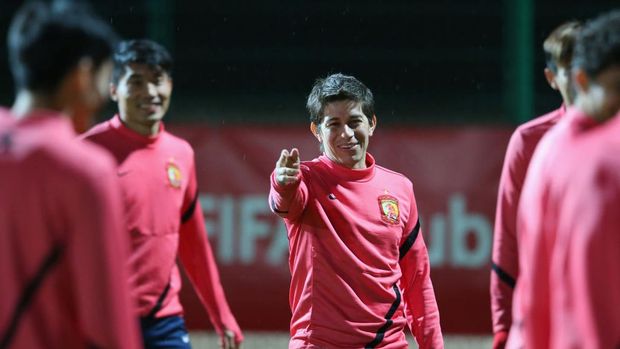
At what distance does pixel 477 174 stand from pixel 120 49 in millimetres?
4564

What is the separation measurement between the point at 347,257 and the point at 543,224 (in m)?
1.87

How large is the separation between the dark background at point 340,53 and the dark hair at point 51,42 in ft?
25.5

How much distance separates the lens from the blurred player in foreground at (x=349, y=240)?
5328 mm

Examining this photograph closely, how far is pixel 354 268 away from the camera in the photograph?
17.6ft

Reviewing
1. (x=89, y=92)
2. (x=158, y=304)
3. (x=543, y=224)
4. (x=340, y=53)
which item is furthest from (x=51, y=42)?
(x=340, y=53)

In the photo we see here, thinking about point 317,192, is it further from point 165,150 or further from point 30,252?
point 30,252

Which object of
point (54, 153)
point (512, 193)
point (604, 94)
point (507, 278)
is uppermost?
point (604, 94)

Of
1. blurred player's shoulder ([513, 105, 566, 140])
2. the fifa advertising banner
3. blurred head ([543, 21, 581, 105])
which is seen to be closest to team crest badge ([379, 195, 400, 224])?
blurred player's shoulder ([513, 105, 566, 140])

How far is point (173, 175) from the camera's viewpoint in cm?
A: 602

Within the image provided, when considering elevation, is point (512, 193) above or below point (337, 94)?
below

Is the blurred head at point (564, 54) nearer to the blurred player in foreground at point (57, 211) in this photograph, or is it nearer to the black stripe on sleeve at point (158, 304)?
the black stripe on sleeve at point (158, 304)

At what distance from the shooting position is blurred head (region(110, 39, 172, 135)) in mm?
5996

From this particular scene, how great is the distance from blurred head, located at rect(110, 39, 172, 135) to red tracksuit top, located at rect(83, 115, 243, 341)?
0.23 feet

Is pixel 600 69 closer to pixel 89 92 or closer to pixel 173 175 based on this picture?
pixel 89 92
